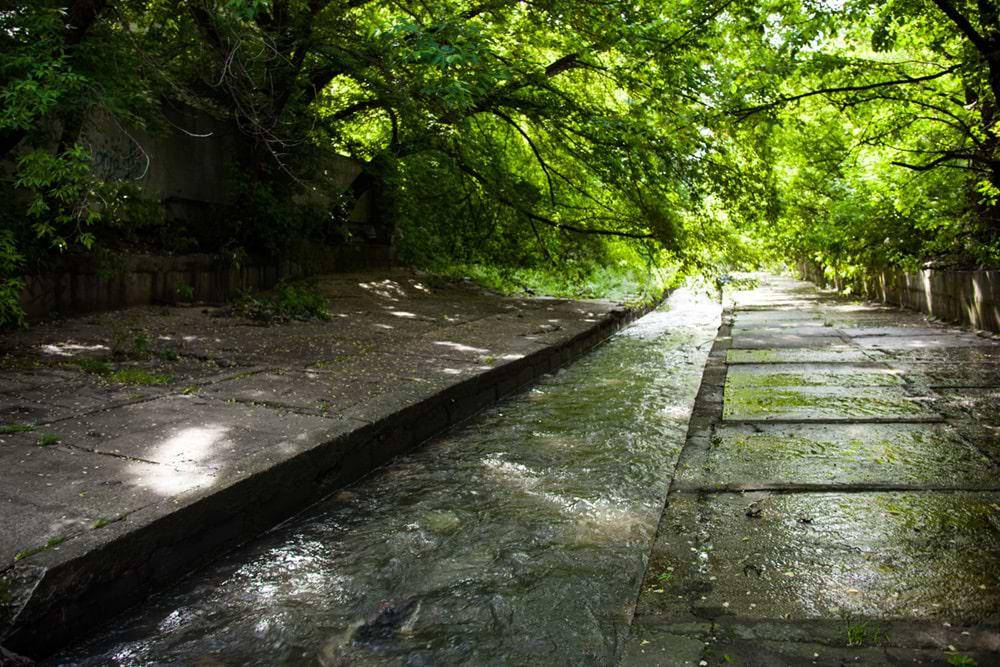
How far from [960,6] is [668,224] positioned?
5357 millimetres

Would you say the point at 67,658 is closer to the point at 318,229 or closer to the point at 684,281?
the point at 318,229

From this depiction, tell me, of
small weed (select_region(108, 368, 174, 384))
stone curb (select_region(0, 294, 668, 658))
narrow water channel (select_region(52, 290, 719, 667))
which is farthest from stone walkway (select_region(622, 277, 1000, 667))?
small weed (select_region(108, 368, 174, 384))

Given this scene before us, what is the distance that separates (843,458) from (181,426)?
12.8 ft

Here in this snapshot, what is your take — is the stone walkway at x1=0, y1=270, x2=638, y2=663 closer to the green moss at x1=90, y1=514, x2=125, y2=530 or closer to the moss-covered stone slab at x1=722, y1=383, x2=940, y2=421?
the green moss at x1=90, y1=514, x2=125, y2=530

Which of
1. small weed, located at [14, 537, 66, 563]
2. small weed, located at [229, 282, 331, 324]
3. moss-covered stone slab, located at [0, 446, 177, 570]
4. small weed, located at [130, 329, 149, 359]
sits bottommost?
small weed, located at [14, 537, 66, 563]

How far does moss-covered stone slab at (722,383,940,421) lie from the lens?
17.7 feet

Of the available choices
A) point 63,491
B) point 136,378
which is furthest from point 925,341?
point 63,491

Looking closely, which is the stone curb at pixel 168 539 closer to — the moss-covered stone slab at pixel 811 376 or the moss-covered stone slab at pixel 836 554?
the moss-covered stone slab at pixel 836 554

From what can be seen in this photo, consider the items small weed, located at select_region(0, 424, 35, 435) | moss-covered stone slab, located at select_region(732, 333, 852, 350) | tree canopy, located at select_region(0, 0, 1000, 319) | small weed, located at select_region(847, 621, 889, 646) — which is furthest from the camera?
moss-covered stone slab, located at select_region(732, 333, 852, 350)

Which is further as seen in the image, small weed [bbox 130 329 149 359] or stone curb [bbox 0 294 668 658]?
small weed [bbox 130 329 149 359]

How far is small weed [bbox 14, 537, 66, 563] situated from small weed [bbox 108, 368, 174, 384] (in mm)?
2817

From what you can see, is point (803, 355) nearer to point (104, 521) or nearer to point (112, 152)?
point (104, 521)

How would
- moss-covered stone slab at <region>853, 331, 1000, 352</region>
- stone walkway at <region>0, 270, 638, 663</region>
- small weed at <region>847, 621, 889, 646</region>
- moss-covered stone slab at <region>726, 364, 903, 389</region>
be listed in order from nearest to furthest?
small weed at <region>847, 621, 889, 646</region>
stone walkway at <region>0, 270, 638, 663</region>
moss-covered stone slab at <region>726, 364, 903, 389</region>
moss-covered stone slab at <region>853, 331, 1000, 352</region>

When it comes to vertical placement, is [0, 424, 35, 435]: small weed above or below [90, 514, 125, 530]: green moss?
above
